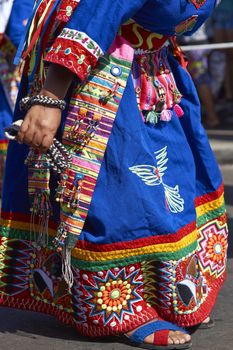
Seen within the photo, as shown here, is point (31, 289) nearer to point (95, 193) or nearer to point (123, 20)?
point (95, 193)

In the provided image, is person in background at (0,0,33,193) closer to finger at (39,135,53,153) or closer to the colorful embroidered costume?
the colorful embroidered costume

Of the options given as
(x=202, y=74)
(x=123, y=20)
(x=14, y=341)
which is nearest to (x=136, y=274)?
(x=14, y=341)

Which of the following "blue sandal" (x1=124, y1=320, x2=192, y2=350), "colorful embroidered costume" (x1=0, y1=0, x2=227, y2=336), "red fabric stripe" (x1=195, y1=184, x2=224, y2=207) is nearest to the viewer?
"colorful embroidered costume" (x1=0, y1=0, x2=227, y2=336)

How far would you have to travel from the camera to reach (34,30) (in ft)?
11.6

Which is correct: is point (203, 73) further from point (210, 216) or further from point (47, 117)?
point (47, 117)

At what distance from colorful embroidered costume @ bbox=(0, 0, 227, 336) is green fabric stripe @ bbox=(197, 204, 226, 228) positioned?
0.04 meters

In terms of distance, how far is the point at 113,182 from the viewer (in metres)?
3.45

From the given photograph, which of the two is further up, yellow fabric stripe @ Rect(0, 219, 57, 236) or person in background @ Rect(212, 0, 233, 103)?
yellow fabric stripe @ Rect(0, 219, 57, 236)

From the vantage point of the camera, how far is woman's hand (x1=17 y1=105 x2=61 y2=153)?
3277 millimetres

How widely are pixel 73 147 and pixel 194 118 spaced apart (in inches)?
22.2

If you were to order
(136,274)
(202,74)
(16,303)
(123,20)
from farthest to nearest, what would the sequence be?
1. (202,74)
2. (16,303)
3. (136,274)
4. (123,20)

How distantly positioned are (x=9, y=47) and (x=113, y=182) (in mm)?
3261

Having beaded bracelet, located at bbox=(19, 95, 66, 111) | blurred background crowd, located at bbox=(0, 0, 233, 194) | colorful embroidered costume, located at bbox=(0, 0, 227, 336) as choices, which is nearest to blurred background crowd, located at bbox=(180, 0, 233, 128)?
blurred background crowd, located at bbox=(0, 0, 233, 194)

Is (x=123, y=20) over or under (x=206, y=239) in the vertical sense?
over
